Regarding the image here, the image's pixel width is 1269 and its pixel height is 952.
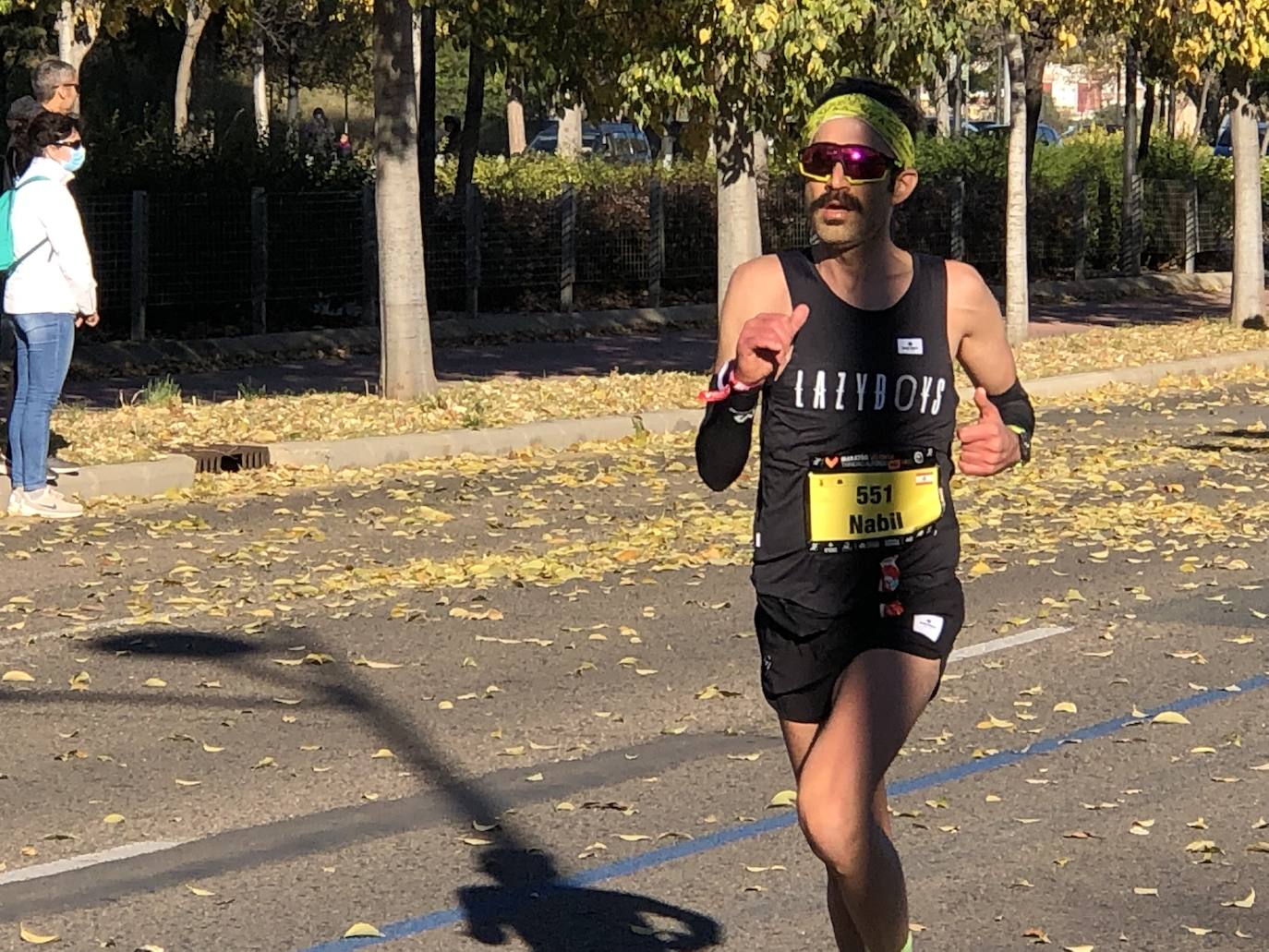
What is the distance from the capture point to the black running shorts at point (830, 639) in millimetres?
4531

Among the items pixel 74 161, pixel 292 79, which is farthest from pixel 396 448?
pixel 292 79

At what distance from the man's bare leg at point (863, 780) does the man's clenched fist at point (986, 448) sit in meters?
0.39

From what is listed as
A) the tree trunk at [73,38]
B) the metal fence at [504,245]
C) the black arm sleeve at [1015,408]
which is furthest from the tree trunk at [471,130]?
the black arm sleeve at [1015,408]

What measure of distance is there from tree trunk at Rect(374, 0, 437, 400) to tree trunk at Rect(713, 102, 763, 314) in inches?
116

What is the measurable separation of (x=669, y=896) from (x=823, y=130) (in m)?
2.25

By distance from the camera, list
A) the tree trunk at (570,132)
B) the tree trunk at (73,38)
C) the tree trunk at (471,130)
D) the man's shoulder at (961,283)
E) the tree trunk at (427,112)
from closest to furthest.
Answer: the man's shoulder at (961,283) → the tree trunk at (427,112) → the tree trunk at (471,130) → the tree trunk at (73,38) → the tree trunk at (570,132)

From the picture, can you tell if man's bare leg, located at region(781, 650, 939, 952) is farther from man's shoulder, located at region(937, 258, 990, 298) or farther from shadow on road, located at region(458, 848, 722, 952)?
shadow on road, located at region(458, 848, 722, 952)

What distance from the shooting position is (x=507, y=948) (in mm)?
5543

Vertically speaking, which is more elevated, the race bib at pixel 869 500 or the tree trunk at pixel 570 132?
the tree trunk at pixel 570 132

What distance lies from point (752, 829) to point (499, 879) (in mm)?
837

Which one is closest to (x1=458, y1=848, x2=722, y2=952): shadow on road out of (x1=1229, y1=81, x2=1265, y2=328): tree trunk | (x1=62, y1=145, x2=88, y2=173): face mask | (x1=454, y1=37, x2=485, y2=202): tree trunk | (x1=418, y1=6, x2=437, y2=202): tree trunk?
(x1=62, y1=145, x2=88, y2=173): face mask

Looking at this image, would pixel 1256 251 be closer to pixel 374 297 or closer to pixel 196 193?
pixel 374 297

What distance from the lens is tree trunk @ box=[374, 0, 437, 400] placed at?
679 inches

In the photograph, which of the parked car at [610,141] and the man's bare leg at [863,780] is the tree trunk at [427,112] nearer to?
the parked car at [610,141]
